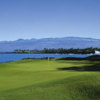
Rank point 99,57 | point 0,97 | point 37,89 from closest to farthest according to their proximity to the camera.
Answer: point 0,97
point 37,89
point 99,57

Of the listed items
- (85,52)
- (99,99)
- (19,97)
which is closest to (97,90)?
(99,99)

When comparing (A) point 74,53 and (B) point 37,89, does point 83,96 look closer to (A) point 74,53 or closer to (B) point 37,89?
(B) point 37,89

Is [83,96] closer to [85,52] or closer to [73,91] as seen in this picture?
[73,91]

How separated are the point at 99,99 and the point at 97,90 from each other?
0.63 m

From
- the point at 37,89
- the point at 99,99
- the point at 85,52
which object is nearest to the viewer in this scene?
the point at 99,99

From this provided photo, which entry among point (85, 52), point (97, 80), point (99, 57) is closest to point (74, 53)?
point (85, 52)

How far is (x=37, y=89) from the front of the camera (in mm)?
7262

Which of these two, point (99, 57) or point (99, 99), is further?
point (99, 57)

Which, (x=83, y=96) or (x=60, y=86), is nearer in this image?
(x=83, y=96)

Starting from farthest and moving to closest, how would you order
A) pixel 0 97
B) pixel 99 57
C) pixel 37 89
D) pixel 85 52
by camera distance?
pixel 85 52
pixel 99 57
pixel 37 89
pixel 0 97

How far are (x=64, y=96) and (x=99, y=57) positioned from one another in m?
30.4

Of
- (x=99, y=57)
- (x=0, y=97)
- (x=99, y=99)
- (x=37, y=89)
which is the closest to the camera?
(x=99, y=99)

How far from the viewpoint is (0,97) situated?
6.60 metres

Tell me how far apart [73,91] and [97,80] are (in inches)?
54.2
